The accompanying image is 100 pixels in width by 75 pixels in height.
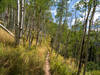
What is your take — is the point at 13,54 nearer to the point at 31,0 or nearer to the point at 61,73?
the point at 61,73

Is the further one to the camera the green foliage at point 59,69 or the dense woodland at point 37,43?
the green foliage at point 59,69

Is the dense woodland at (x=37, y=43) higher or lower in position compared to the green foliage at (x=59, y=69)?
higher

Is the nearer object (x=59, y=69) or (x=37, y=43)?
(x=59, y=69)

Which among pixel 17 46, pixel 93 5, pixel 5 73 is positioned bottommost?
pixel 5 73

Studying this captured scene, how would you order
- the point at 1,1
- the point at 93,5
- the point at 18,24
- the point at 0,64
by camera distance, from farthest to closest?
the point at 1,1 → the point at 18,24 → the point at 93,5 → the point at 0,64

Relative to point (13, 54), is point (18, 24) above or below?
above

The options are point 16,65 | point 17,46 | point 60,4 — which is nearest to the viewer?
point 16,65

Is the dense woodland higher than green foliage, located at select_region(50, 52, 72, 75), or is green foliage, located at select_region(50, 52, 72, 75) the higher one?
the dense woodland

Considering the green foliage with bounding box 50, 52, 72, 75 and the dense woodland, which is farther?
the green foliage with bounding box 50, 52, 72, 75

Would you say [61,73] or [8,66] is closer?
[8,66]

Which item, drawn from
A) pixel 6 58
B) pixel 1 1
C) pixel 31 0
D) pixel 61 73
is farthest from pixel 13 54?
pixel 1 1

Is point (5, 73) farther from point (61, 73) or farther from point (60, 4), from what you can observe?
point (60, 4)

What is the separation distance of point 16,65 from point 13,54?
0.50 metres

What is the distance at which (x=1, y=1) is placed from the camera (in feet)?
36.3
